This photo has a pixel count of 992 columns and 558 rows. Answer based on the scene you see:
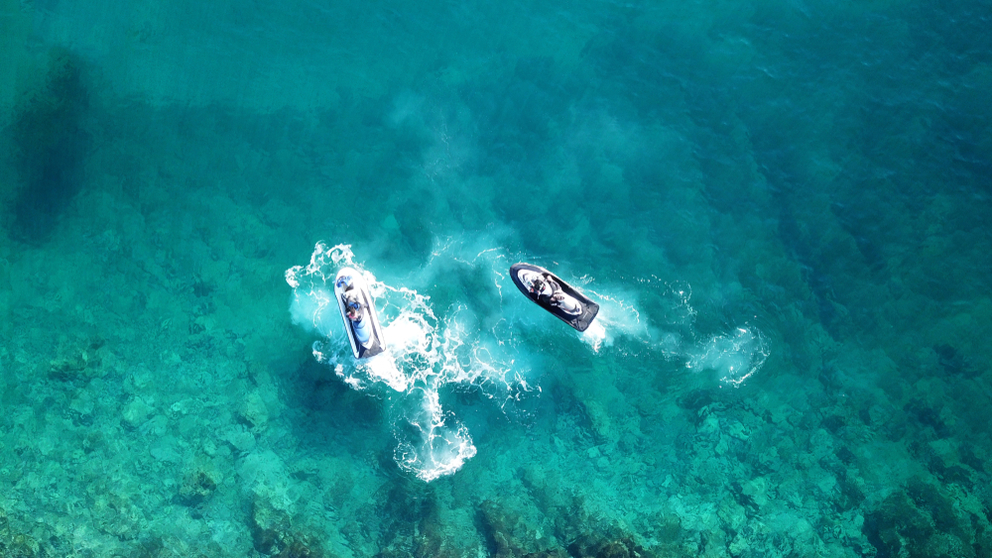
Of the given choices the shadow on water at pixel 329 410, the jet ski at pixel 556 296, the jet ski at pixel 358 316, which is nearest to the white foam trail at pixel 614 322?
the jet ski at pixel 556 296

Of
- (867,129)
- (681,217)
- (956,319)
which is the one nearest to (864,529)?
(956,319)

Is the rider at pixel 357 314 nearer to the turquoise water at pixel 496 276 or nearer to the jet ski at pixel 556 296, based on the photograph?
the turquoise water at pixel 496 276

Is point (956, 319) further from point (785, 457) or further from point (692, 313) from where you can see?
point (692, 313)

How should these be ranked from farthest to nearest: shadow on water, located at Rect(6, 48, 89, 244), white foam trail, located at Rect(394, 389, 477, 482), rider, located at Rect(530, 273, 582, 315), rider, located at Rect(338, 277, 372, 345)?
shadow on water, located at Rect(6, 48, 89, 244)
white foam trail, located at Rect(394, 389, 477, 482)
rider, located at Rect(338, 277, 372, 345)
rider, located at Rect(530, 273, 582, 315)

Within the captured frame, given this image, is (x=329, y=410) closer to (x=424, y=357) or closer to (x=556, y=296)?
(x=424, y=357)

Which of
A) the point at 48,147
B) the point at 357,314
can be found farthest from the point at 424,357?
the point at 48,147

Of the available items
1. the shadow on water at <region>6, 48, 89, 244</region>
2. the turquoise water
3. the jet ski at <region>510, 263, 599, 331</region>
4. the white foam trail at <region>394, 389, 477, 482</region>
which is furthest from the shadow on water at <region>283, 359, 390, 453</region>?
the shadow on water at <region>6, 48, 89, 244</region>

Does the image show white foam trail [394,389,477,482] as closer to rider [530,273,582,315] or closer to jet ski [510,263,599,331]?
jet ski [510,263,599,331]
